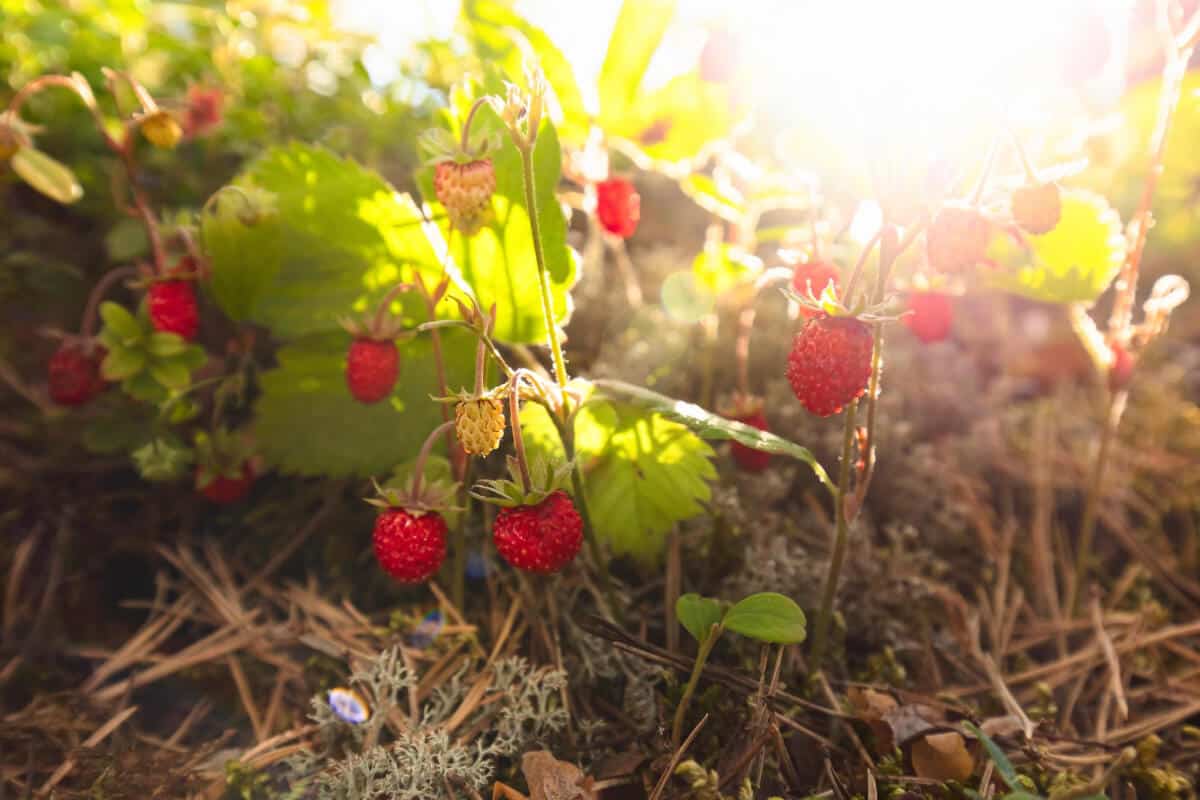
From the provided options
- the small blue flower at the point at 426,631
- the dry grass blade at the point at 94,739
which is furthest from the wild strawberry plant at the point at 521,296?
the dry grass blade at the point at 94,739

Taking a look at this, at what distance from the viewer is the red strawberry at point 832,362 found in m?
1.24

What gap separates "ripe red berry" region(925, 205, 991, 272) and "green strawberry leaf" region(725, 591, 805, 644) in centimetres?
65

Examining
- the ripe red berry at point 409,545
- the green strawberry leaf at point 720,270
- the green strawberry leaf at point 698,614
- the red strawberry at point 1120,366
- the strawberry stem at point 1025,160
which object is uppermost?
the strawberry stem at point 1025,160

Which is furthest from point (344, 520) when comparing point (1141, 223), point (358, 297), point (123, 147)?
point (1141, 223)

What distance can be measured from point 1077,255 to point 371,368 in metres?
1.54

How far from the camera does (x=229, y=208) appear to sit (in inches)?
63.0

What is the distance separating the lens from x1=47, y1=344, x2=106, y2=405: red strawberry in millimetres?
1794

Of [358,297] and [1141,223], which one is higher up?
[1141,223]

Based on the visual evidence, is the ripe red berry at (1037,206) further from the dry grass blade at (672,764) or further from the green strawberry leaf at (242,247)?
the green strawberry leaf at (242,247)

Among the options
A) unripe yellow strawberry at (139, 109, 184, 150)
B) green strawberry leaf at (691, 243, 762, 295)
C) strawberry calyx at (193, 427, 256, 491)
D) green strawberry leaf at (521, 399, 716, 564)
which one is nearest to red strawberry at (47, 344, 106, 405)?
strawberry calyx at (193, 427, 256, 491)

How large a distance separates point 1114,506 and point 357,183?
227cm

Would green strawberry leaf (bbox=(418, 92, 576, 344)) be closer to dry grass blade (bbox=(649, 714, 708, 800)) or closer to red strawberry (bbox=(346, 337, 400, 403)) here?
red strawberry (bbox=(346, 337, 400, 403))

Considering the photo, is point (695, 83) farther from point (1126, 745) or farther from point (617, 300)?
point (1126, 745)

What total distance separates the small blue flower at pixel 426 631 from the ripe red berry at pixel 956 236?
48.4 inches
